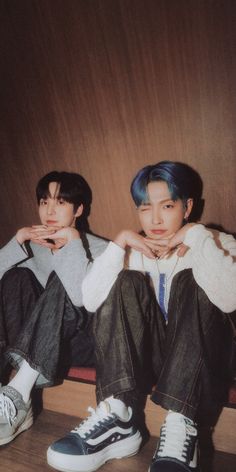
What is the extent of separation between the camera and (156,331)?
1.10 metres

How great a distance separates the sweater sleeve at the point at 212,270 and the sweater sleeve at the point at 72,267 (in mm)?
369

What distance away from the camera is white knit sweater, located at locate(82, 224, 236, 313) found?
37.8 inches

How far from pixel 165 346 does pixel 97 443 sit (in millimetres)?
310

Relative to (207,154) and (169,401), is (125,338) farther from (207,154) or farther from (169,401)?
(207,154)

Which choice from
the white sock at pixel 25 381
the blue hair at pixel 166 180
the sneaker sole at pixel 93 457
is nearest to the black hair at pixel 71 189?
the blue hair at pixel 166 180

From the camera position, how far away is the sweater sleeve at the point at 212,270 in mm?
955

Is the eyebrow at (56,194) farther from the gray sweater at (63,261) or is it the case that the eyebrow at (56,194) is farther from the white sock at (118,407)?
the white sock at (118,407)

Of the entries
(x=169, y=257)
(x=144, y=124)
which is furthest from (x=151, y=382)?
(x=144, y=124)

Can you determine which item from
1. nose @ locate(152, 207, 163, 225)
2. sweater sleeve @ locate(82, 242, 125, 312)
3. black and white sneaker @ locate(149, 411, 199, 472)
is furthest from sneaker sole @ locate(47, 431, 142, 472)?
nose @ locate(152, 207, 163, 225)

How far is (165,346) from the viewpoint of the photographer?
1005 millimetres

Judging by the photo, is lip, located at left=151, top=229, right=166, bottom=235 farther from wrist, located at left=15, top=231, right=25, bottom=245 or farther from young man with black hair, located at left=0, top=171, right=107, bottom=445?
wrist, located at left=15, top=231, right=25, bottom=245

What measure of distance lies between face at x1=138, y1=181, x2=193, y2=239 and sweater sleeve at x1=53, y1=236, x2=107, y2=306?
25cm

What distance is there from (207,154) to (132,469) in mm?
1100

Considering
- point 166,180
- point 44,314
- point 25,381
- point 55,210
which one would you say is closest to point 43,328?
point 44,314
